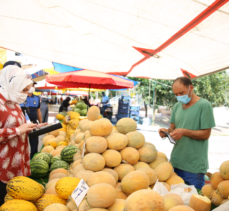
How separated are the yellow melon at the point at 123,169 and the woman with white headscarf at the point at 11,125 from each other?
3.75 ft

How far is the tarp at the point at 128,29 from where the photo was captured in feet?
6.05

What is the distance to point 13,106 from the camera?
6.48 ft

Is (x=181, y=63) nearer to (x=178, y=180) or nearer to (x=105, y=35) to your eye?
(x=105, y=35)

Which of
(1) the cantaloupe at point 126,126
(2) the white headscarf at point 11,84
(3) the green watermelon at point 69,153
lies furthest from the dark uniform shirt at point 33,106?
(1) the cantaloupe at point 126,126

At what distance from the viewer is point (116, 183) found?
163 centimetres

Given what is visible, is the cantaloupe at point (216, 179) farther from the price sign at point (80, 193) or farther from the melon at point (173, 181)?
the price sign at point (80, 193)

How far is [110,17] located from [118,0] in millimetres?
462

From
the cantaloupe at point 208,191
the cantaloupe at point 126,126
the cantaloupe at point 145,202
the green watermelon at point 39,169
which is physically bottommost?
the green watermelon at point 39,169

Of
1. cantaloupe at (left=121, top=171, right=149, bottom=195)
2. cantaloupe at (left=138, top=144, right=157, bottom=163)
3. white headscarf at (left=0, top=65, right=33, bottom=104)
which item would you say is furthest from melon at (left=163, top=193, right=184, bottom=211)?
white headscarf at (left=0, top=65, right=33, bottom=104)

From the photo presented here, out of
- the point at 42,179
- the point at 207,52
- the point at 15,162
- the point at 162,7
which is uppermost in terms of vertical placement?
the point at 162,7

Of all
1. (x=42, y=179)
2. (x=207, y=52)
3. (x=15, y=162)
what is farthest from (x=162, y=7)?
(x=42, y=179)

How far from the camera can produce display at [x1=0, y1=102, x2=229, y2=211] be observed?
3.66ft

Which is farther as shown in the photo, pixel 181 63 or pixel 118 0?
pixel 181 63

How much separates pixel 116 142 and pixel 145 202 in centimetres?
88
